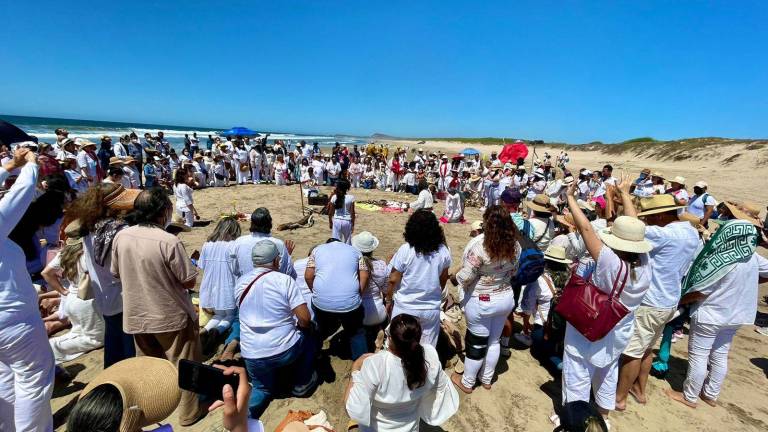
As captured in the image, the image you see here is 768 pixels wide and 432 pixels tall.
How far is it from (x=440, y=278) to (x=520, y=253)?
829 millimetres

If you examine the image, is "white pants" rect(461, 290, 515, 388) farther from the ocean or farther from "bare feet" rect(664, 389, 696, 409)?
the ocean

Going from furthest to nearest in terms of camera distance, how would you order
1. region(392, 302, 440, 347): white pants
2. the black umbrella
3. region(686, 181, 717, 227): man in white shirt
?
region(686, 181, 717, 227): man in white shirt, the black umbrella, region(392, 302, 440, 347): white pants

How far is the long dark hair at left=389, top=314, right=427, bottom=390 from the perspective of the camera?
6.36 ft

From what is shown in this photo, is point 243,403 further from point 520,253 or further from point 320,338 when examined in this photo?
point 520,253

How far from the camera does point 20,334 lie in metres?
2.09

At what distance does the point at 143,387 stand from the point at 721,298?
455 cm

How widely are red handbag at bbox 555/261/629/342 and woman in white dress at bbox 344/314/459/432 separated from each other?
45.8 inches

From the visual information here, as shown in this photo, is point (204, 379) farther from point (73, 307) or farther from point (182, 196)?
point (182, 196)

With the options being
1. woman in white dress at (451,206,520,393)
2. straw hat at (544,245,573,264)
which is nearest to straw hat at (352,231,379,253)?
woman in white dress at (451,206,520,393)

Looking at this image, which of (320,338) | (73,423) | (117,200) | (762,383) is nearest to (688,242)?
(762,383)

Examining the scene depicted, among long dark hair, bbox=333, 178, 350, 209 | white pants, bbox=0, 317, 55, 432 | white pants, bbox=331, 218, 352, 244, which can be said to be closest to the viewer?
white pants, bbox=0, 317, 55, 432

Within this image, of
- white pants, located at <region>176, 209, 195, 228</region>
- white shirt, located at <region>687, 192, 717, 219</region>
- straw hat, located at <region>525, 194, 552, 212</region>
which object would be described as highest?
straw hat, located at <region>525, 194, 552, 212</region>

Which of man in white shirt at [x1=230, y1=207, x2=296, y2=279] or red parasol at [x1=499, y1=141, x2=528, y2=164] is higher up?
red parasol at [x1=499, y1=141, x2=528, y2=164]

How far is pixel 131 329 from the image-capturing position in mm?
2754
